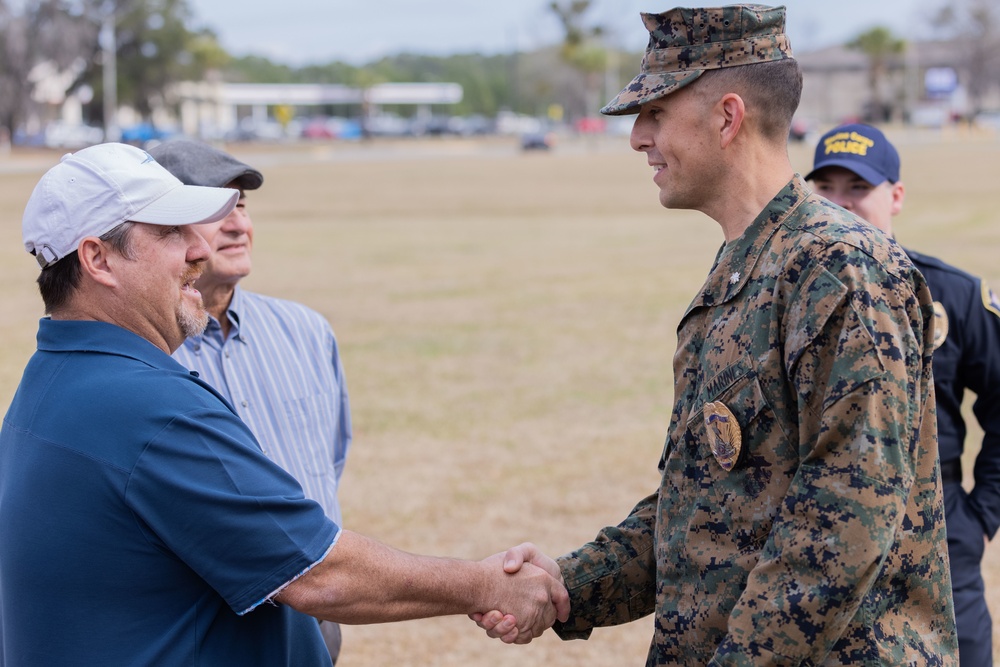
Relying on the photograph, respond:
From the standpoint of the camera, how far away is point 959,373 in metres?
3.97

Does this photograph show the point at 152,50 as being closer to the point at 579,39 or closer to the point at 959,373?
the point at 579,39

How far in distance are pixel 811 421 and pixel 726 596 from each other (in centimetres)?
47

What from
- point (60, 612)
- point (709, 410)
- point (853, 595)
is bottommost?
point (60, 612)

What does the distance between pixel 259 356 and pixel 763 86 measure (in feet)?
7.13

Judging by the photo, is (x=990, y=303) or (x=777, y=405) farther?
(x=990, y=303)

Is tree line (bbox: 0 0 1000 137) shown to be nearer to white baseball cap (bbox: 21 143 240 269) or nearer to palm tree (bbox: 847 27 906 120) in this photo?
palm tree (bbox: 847 27 906 120)

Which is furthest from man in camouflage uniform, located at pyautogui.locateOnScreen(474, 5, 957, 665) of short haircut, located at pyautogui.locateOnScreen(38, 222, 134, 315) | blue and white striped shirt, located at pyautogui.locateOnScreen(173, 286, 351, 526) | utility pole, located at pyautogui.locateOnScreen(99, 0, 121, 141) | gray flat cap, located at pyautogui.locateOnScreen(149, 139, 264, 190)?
utility pole, located at pyautogui.locateOnScreen(99, 0, 121, 141)

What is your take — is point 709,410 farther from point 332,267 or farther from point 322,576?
point 332,267

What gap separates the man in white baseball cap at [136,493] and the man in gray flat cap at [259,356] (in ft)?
4.08

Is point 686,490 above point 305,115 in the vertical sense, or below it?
above

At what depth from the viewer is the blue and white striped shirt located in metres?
3.81

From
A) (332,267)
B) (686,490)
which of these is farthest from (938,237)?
(686,490)

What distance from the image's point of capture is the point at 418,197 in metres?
34.8

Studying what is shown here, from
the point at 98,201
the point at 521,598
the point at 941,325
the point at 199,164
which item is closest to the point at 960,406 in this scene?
the point at 941,325
